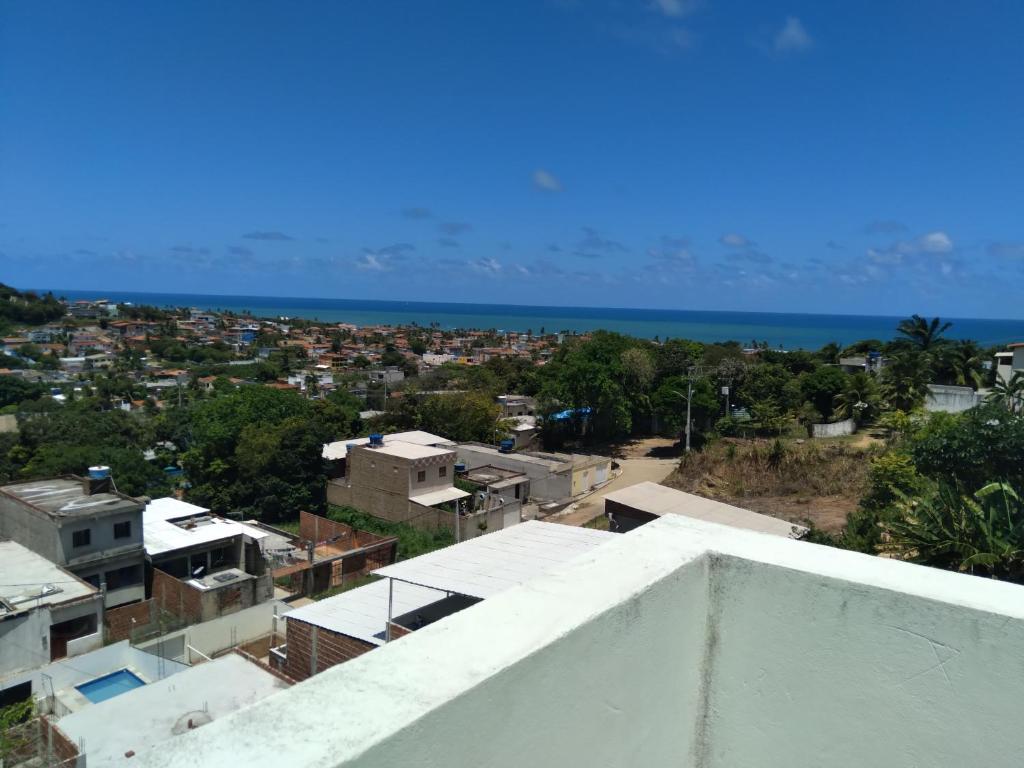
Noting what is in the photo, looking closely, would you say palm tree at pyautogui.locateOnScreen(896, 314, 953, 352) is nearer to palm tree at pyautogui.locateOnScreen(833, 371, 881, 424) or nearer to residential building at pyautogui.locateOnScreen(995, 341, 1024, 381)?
residential building at pyautogui.locateOnScreen(995, 341, 1024, 381)

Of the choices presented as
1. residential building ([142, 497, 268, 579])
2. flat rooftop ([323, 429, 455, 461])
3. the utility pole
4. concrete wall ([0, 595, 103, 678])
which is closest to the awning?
flat rooftop ([323, 429, 455, 461])

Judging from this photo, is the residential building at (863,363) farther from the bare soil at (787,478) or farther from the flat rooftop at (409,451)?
the flat rooftop at (409,451)

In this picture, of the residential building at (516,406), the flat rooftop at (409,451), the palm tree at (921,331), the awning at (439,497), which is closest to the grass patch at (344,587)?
the awning at (439,497)

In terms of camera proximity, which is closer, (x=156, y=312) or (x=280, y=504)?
(x=280, y=504)

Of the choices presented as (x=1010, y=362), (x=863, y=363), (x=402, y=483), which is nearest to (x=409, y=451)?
(x=402, y=483)

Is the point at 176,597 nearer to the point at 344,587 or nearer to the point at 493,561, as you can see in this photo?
the point at 344,587

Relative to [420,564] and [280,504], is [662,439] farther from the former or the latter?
[420,564]

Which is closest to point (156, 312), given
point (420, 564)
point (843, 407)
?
point (843, 407)
